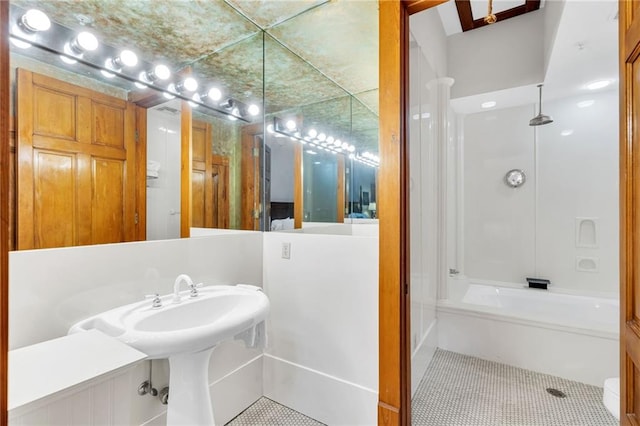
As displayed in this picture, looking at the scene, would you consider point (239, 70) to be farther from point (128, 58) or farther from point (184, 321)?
point (184, 321)

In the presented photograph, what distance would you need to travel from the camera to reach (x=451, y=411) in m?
1.82

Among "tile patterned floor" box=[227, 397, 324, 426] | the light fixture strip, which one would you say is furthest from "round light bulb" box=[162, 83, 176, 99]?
"tile patterned floor" box=[227, 397, 324, 426]

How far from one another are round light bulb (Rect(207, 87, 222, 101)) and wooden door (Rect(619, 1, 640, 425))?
1.88 metres

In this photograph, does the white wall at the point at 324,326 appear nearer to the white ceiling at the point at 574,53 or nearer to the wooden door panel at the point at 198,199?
the wooden door panel at the point at 198,199

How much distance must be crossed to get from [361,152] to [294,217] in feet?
2.08

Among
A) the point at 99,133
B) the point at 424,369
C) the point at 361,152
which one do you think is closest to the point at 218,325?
the point at 99,133

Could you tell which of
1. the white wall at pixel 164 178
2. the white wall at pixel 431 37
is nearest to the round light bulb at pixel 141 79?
the white wall at pixel 164 178

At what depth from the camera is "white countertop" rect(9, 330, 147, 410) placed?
695 millimetres

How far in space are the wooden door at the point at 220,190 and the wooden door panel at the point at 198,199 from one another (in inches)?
3.2

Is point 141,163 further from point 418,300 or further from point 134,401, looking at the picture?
point 418,300

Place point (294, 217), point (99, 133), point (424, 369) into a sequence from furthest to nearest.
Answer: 1. point (424, 369)
2. point (294, 217)
3. point (99, 133)

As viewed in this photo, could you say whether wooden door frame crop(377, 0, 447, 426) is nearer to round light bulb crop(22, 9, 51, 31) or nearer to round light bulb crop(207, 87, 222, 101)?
round light bulb crop(207, 87, 222, 101)

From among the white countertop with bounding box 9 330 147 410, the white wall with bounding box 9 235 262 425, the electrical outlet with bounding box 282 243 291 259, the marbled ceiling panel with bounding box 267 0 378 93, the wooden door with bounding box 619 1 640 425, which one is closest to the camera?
the white countertop with bounding box 9 330 147 410

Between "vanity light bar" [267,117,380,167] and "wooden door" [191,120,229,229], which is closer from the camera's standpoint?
"wooden door" [191,120,229,229]
